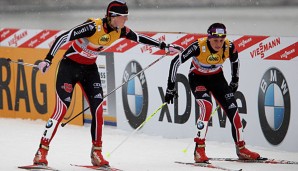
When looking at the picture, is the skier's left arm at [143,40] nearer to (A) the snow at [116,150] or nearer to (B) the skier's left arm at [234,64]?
(B) the skier's left arm at [234,64]

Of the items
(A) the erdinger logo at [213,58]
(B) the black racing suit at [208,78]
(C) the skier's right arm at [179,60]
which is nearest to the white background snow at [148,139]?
(B) the black racing suit at [208,78]

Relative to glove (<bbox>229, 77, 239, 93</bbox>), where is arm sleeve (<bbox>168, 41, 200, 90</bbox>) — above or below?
above

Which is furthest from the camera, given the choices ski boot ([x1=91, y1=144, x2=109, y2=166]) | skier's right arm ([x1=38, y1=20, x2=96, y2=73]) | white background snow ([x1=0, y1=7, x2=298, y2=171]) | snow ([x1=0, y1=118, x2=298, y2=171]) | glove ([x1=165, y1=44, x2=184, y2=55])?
white background snow ([x1=0, y1=7, x2=298, y2=171])

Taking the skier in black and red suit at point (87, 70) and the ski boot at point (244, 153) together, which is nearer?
the skier in black and red suit at point (87, 70)

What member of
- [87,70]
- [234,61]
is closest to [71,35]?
[87,70]

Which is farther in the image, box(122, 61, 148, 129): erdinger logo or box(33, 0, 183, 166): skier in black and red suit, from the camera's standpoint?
box(122, 61, 148, 129): erdinger logo

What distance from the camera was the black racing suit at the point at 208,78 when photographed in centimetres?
962

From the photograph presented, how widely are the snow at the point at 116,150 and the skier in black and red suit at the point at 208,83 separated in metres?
0.28

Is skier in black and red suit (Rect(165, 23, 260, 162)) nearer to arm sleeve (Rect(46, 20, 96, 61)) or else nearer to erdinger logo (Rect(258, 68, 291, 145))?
erdinger logo (Rect(258, 68, 291, 145))

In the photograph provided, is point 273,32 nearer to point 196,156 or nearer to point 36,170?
point 196,156

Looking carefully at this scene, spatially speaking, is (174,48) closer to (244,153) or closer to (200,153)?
(200,153)

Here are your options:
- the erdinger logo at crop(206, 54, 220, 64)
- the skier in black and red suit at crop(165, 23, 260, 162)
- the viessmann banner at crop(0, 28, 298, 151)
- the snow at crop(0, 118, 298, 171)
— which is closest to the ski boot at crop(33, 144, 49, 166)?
the snow at crop(0, 118, 298, 171)

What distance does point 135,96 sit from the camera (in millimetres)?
12422

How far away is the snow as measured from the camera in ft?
31.4
